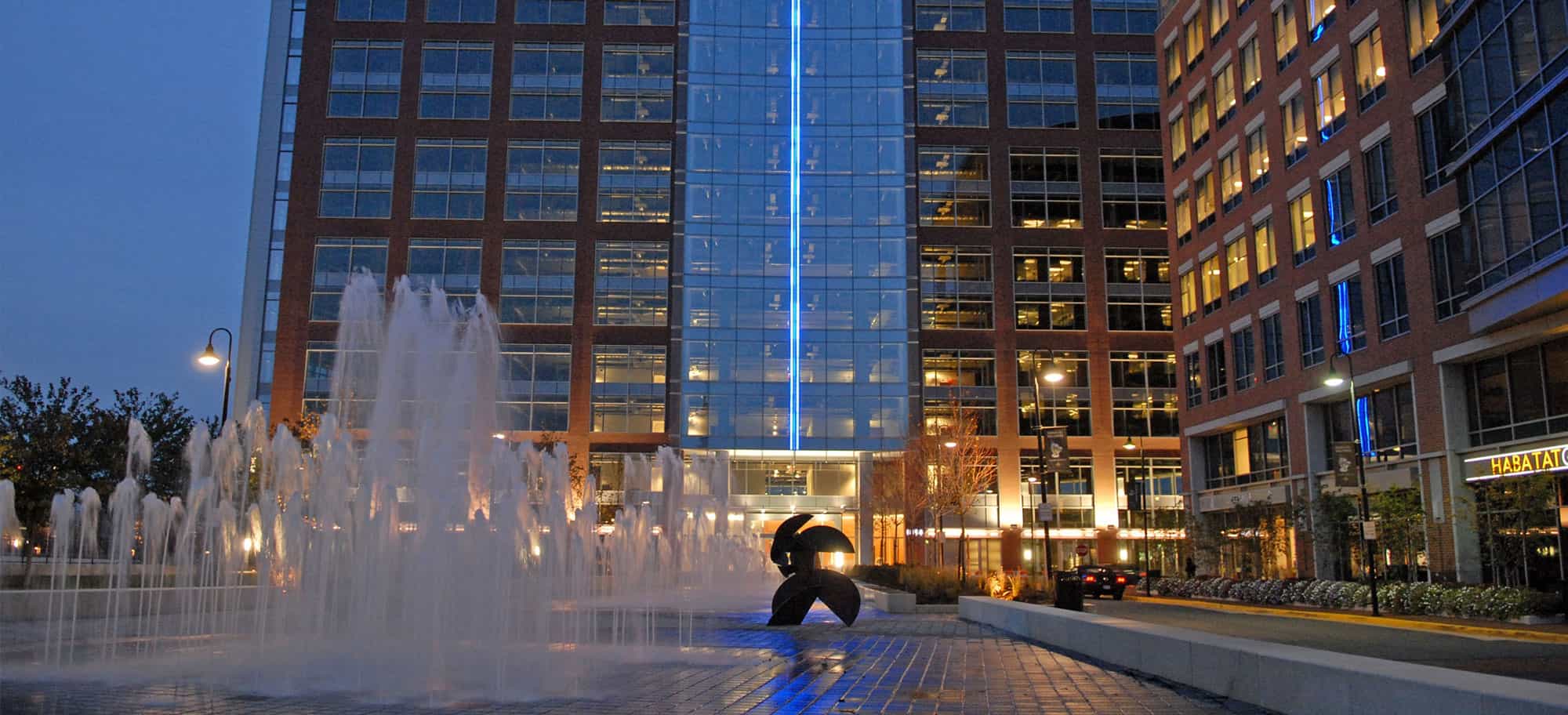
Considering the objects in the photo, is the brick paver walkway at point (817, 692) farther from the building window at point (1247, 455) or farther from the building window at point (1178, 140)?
the building window at point (1178, 140)

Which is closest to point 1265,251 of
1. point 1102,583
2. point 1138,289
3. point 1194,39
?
point 1194,39

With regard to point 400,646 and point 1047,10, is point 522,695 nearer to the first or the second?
point 400,646

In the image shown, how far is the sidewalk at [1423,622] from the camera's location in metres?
21.7

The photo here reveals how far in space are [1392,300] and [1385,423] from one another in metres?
3.98

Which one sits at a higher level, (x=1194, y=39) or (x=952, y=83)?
(x=952, y=83)

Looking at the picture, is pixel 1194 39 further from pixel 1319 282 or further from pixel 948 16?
pixel 948 16

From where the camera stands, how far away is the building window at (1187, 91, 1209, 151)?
50062 millimetres

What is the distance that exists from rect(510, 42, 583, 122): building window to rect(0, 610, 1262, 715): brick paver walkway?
197 ft

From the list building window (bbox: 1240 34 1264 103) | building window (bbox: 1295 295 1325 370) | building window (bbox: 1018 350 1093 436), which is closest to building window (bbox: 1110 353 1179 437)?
building window (bbox: 1018 350 1093 436)

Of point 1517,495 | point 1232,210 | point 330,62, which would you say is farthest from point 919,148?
point 1517,495

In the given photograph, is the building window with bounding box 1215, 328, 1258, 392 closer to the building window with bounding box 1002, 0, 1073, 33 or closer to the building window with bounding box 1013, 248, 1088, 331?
the building window with bounding box 1013, 248, 1088, 331

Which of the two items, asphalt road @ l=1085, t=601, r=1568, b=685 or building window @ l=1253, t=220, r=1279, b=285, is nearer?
asphalt road @ l=1085, t=601, r=1568, b=685

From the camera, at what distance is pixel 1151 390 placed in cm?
7212

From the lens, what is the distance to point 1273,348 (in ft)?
141
